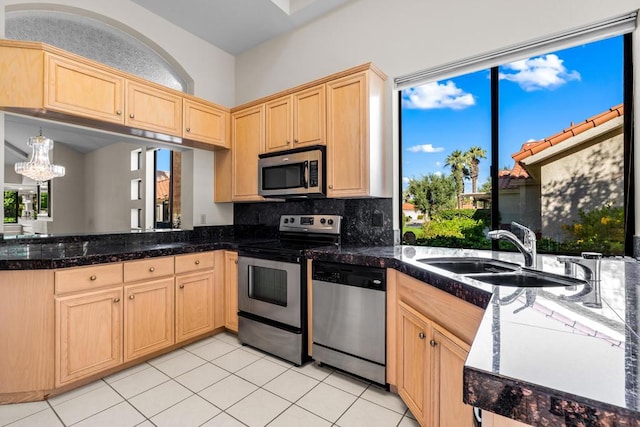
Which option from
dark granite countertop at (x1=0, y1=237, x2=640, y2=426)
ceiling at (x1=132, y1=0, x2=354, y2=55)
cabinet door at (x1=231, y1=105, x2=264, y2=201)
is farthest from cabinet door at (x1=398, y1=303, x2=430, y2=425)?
ceiling at (x1=132, y1=0, x2=354, y2=55)

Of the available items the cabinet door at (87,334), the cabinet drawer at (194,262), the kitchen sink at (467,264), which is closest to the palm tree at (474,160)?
the kitchen sink at (467,264)

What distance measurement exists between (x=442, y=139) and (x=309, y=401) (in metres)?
2.19

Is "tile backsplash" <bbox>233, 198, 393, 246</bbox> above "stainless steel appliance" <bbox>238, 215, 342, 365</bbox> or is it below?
above

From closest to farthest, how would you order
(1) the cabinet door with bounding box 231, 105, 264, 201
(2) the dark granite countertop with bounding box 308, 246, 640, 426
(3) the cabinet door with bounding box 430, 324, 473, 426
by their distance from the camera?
(2) the dark granite countertop with bounding box 308, 246, 640, 426, (3) the cabinet door with bounding box 430, 324, 473, 426, (1) the cabinet door with bounding box 231, 105, 264, 201

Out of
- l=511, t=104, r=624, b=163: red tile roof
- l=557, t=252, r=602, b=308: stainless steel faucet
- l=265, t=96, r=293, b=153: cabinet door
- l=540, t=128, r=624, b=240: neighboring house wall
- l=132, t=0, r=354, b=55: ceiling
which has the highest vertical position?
l=132, t=0, r=354, b=55: ceiling

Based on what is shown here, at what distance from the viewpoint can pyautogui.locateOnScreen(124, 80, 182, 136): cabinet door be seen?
2564 mm

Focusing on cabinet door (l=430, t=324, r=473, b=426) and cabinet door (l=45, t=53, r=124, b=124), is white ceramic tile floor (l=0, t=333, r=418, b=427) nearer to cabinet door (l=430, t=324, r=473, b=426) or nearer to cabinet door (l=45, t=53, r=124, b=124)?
cabinet door (l=430, t=324, r=473, b=426)

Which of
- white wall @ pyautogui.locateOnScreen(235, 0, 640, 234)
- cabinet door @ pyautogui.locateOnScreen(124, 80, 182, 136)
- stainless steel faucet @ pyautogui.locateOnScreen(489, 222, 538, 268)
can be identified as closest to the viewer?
stainless steel faucet @ pyautogui.locateOnScreen(489, 222, 538, 268)

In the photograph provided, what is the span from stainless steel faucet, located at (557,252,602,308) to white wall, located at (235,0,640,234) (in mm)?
730

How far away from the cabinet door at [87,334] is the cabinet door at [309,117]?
6.09 feet

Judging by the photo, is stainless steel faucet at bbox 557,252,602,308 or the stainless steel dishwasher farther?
the stainless steel dishwasher

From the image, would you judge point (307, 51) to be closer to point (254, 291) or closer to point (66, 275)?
point (254, 291)

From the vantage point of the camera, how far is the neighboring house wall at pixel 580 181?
1918 mm

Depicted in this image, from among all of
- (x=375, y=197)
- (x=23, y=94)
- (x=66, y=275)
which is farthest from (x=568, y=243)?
(x=23, y=94)
